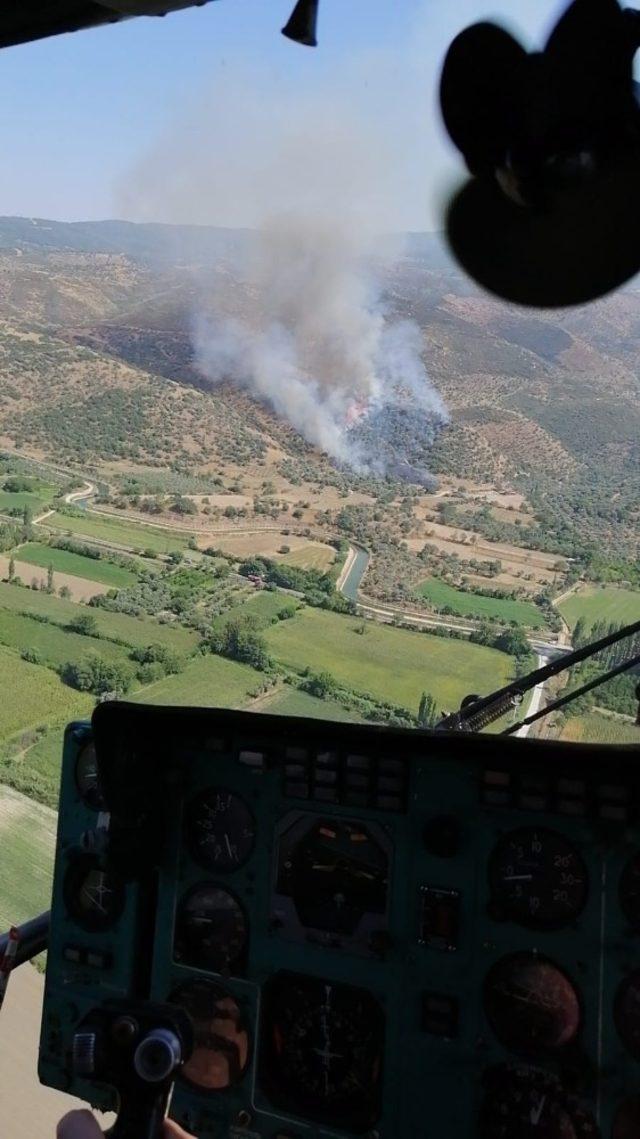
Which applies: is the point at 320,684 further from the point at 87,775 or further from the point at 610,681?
the point at 610,681

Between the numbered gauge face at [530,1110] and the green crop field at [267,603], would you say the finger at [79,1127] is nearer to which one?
the numbered gauge face at [530,1110]

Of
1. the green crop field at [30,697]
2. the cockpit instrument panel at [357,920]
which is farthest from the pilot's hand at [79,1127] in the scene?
the green crop field at [30,697]

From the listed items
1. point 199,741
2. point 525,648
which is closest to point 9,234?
point 525,648

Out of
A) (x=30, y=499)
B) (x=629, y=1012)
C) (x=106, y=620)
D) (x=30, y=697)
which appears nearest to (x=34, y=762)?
(x=30, y=697)

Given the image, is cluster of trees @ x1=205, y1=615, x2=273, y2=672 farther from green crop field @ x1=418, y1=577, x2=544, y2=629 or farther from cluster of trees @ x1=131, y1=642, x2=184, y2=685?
green crop field @ x1=418, y1=577, x2=544, y2=629

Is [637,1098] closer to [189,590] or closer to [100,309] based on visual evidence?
[189,590]

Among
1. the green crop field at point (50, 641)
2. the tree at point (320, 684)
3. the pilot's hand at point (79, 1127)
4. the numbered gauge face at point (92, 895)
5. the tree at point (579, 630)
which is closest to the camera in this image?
the pilot's hand at point (79, 1127)
